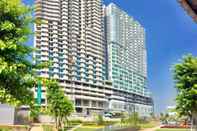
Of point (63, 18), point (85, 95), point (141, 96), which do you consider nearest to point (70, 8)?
point (63, 18)

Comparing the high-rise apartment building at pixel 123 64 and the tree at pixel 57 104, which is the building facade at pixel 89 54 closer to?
the high-rise apartment building at pixel 123 64

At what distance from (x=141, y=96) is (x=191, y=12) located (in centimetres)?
19179

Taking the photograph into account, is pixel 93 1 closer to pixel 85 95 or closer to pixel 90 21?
pixel 90 21

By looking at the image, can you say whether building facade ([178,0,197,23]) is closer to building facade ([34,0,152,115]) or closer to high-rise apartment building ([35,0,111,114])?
building facade ([34,0,152,115])

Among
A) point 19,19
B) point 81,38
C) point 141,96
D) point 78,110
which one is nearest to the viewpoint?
point 19,19

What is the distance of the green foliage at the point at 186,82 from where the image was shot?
2664cm

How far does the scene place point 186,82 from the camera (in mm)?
26953

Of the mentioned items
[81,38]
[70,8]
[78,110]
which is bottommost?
[78,110]

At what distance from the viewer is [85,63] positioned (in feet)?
504

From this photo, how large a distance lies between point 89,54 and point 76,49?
20.5ft

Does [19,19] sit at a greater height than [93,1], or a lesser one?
lesser

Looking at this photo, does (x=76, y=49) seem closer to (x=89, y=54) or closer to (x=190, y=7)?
(x=89, y=54)

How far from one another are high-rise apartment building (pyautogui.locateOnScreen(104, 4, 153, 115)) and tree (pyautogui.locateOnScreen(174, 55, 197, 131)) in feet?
452

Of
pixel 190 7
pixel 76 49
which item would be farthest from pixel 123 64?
pixel 190 7
